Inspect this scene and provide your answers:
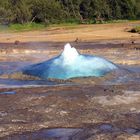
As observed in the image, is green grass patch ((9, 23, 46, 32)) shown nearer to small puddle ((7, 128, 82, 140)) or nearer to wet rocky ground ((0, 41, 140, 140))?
wet rocky ground ((0, 41, 140, 140))

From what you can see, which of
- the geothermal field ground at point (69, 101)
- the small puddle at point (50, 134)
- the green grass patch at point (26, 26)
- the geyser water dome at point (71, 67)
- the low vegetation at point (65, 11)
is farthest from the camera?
the low vegetation at point (65, 11)

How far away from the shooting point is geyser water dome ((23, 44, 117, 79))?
19.2 metres

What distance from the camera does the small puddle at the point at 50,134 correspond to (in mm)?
9930

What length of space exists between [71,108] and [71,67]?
742 centimetres

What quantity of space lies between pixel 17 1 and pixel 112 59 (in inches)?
1500

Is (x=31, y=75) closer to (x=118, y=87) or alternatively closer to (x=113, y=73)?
(x=113, y=73)

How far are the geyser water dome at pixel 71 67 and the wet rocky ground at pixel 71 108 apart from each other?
61 cm

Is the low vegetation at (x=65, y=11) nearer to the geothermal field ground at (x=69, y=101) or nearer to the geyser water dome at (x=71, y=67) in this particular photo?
the geothermal field ground at (x=69, y=101)

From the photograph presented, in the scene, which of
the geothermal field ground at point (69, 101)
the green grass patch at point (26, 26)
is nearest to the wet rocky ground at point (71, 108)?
the geothermal field ground at point (69, 101)

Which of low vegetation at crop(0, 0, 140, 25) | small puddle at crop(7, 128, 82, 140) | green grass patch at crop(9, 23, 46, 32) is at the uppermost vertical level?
small puddle at crop(7, 128, 82, 140)

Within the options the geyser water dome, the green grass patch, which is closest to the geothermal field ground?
the geyser water dome

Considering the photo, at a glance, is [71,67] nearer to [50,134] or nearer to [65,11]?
[50,134]

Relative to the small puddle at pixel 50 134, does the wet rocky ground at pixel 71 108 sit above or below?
below

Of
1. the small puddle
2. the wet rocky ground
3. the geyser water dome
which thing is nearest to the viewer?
the small puddle
